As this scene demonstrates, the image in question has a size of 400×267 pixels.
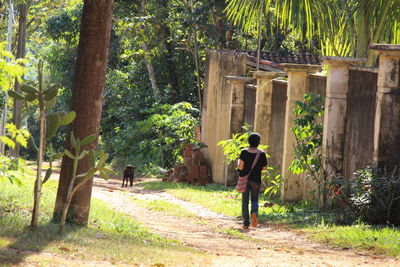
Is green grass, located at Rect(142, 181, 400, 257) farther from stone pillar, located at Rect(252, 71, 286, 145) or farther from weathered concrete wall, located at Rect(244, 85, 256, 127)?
weathered concrete wall, located at Rect(244, 85, 256, 127)

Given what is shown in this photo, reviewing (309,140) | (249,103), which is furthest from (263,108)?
(309,140)

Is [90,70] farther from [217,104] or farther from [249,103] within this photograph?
[217,104]

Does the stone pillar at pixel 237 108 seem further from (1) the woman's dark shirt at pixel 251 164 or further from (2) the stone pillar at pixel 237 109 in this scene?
(1) the woman's dark shirt at pixel 251 164

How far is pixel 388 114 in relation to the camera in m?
11.9

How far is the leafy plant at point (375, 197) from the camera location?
11.4 meters

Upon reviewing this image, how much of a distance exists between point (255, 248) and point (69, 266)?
3399mm

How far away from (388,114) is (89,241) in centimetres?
544

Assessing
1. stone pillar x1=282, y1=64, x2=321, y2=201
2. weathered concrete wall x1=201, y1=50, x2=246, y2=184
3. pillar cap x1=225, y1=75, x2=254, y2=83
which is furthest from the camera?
weathered concrete wall x1=201, y1=50, x2=246, y2=184

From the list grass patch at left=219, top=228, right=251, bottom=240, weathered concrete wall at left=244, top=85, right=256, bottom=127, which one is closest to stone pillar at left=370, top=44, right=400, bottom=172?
grass patch at left=219, top=228, right=251, bottom=240

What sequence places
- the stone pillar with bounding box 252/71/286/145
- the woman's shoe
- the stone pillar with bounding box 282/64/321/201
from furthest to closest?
1. the stone pillar with bounding box 252/71/286/145
2. the stone pillar with bounding box 282/64/321/201
3. the woman's shoe

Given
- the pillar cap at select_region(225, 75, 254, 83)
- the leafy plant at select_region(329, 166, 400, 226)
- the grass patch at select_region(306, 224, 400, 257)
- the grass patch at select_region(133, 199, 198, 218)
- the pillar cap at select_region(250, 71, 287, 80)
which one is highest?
the pillar cap at select_region(250, 71, 287, 80)

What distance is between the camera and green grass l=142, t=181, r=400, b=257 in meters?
9.89

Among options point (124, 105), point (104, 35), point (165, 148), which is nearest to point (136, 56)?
point (124, 105)

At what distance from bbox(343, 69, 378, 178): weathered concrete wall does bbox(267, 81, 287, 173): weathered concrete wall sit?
363 centimetres
